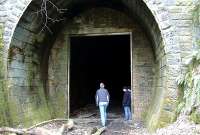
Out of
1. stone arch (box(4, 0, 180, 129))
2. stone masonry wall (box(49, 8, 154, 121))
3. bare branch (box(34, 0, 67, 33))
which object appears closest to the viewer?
stone arch (box(4, 0, 180, 129))

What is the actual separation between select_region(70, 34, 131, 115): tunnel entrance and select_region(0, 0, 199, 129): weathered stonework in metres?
1.66

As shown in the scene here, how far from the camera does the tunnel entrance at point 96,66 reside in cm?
1417

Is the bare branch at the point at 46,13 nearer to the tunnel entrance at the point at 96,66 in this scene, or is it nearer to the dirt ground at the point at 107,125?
the tunnel entrance at the point at 96,66

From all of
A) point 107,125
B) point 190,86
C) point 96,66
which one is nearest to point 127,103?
point 107,125

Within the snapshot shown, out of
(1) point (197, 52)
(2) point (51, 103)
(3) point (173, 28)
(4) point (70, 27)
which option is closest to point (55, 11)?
(4) point (70, 27)

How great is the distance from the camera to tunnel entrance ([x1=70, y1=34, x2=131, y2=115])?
46.5 ft

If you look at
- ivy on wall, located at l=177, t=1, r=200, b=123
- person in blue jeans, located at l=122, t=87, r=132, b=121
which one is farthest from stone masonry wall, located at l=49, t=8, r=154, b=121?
ivy on wall, located at l=177, t=1, r=200, b=123

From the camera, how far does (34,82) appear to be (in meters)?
11.3

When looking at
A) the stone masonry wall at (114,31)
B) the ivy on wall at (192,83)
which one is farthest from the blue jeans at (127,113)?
the ivy on wall at (192,83)

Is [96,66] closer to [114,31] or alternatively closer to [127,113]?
[114,31]

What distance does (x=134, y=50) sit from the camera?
12055mm

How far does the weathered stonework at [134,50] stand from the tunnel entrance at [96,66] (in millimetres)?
1657

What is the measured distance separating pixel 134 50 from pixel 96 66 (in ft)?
26.7

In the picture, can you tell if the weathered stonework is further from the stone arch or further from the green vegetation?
the green vegetation
